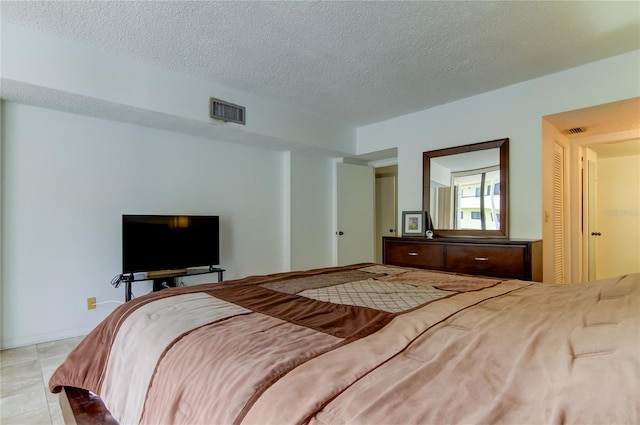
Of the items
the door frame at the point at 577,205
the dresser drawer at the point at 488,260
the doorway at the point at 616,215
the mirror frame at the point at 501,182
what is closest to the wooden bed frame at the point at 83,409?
the dresser drawer at the point at 488,260

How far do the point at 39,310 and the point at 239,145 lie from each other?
256cm

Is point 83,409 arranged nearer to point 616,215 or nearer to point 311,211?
point 311,211

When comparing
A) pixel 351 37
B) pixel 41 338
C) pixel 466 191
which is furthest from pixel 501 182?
pixel 41 338

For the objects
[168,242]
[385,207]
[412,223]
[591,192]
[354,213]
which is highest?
[591,192]

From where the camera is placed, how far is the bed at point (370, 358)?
0.54 meters

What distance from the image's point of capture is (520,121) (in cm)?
320

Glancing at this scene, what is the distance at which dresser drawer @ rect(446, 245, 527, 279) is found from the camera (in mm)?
2756

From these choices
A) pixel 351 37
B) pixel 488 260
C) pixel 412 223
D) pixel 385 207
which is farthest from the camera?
pixel 385 207

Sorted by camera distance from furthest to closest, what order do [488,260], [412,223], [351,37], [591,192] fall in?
[591,192]
[412,223]
[488,260]
[351,37]

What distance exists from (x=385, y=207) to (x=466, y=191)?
2.83 meters

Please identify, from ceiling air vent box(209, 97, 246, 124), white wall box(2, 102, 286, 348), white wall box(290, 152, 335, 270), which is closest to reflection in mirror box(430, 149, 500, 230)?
white wall box(290, 152, 335, 270)

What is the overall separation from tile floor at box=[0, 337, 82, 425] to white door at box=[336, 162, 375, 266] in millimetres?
3393

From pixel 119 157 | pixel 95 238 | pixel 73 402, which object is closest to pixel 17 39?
pixel 119 157

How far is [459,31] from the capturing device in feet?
7.67
